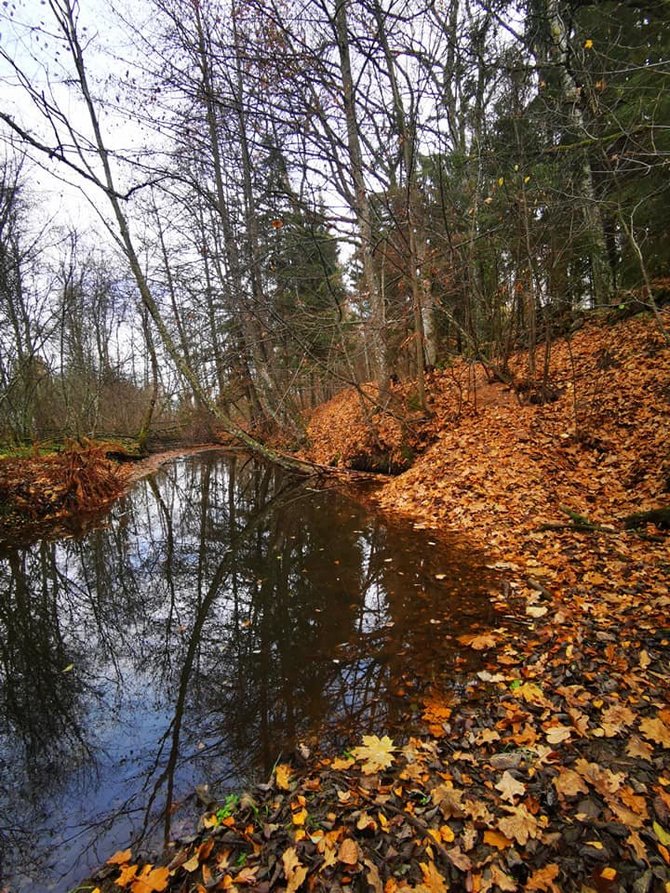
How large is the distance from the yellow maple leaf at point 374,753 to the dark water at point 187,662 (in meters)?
0.15

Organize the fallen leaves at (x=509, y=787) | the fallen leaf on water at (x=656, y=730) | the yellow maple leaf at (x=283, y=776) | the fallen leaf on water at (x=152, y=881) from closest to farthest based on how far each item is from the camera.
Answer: the fallen leaf on water at (x=152, y=881) < the fallen leaves at (x=509, y=787) < the fallen leaf on water at (x=656, y=730) < the yellow maple leaf at (x=283, y=776)

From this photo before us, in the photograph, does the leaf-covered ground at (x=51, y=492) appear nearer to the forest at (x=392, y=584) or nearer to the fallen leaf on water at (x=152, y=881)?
the forest at (x=392, y=584)

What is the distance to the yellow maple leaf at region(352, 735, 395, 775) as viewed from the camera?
2.42 meters

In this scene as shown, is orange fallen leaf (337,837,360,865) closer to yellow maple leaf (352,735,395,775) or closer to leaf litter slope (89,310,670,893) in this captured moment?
leaf litter slope (89,310,670,893)

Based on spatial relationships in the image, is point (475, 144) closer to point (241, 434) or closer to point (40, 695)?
point (241, 434)

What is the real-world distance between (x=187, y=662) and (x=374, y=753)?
2.13 meters

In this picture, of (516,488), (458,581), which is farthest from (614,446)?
(458,581)

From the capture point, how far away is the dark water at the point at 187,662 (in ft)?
8.27

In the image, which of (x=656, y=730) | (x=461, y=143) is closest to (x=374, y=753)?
(x=656, y=730)

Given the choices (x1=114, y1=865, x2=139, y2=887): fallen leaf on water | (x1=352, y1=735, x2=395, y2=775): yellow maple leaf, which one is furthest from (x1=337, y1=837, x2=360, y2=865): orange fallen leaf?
(x1=114, y1=865, x2=139, y2=887): fallen leaf on water

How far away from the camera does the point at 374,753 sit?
2523 millimetres

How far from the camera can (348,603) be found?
179 inches

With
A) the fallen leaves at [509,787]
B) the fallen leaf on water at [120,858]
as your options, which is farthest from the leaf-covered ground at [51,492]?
the fallen leaves at [509,787]

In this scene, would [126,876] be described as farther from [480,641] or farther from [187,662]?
[480,641]
